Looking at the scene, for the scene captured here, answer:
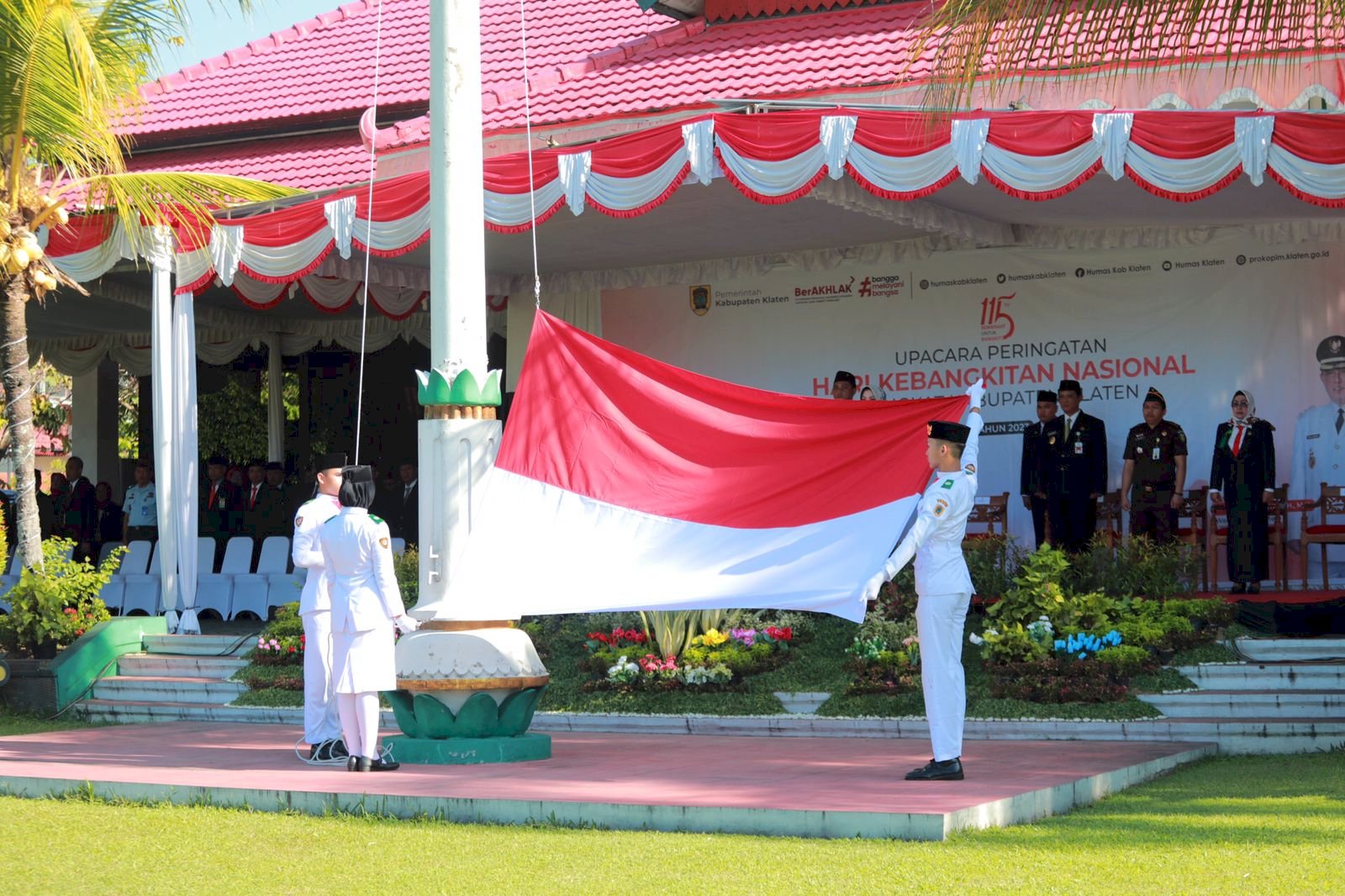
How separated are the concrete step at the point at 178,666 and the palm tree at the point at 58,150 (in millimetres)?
1485

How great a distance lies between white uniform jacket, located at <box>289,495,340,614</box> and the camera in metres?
10.4

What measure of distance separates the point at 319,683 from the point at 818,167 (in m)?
5.71

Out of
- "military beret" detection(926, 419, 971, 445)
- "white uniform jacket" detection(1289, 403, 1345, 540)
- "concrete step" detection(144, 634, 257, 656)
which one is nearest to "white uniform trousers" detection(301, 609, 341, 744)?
"military beret" detection(926, 419, 971, 445)

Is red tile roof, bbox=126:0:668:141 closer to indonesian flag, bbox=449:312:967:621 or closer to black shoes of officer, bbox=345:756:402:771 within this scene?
indonesian flag, bbox=449:312:967:621

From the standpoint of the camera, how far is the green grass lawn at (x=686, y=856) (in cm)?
615

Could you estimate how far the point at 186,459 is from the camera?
15.8 metres

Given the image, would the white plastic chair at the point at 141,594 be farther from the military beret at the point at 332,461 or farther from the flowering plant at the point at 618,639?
the military beret at the point at 332,461

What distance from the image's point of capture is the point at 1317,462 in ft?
48.2

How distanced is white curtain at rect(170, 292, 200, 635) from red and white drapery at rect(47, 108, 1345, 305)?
0.46m

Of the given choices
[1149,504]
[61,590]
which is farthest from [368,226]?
[1149,504]

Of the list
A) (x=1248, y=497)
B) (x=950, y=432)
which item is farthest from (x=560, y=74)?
(x=950, y=432)

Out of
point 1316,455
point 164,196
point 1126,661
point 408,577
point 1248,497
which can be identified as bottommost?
point 1126,661

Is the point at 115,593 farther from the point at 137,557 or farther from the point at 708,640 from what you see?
Answer: the point at 708,640

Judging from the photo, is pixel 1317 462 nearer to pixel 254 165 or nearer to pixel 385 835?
pixel 385 835
